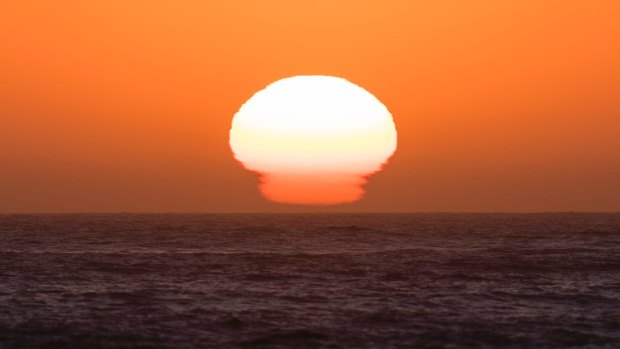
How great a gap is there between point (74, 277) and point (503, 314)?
3115 cm

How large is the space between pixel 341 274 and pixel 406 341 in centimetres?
2843

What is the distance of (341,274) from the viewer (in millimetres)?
65000

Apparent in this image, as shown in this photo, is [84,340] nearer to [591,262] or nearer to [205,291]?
[205,291]

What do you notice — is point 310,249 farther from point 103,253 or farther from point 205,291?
point 205,291

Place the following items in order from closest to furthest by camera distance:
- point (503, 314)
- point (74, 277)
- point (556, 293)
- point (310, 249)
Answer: point (503, 314), point (556, 293), point (74, 277), point (310, 249)

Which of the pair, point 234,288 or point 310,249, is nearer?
point 234,288

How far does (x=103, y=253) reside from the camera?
86.7 meters

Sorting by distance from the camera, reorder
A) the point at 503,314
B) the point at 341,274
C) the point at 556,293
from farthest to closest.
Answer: the point at 341,274
the point at 556,293
the point at 503,314

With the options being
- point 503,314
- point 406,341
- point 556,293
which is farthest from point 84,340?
point 556,293

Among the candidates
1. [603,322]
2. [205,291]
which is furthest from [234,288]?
[603,322]

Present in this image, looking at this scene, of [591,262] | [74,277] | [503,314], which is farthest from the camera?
[591,262]

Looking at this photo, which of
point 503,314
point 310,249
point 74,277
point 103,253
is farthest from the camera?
point 310,249

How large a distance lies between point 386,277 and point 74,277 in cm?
2187

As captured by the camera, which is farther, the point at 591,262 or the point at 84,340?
the point at 591,262
